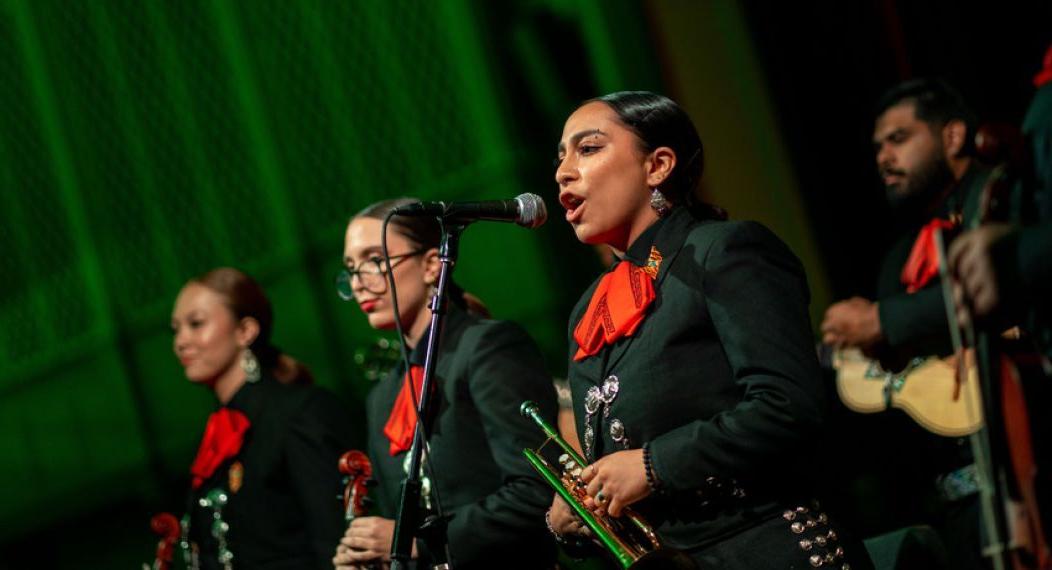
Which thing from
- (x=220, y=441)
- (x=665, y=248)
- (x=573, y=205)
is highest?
(x=573, y=205)

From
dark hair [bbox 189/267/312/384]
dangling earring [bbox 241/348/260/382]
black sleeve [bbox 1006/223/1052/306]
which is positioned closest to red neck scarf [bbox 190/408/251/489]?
dangling earring [bbox 241/348/260/382]

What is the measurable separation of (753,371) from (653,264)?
41 cm

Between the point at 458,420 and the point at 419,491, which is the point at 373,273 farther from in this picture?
the point at 419,491

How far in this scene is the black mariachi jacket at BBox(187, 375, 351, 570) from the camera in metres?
4.21

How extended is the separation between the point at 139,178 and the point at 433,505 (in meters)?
5.07

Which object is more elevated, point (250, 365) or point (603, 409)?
point (250, 365)

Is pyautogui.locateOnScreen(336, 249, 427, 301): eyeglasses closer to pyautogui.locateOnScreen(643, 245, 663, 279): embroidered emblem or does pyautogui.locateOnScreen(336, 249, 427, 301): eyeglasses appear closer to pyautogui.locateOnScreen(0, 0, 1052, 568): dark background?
pyautogui.locateOnScreen(643, 245, 663, 279): embroidered emblem

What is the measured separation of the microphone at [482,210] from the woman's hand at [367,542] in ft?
3.27

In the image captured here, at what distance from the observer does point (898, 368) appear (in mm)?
4516

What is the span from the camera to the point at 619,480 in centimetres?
255

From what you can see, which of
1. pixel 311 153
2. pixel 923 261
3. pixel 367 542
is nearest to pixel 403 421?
pixel 367 542

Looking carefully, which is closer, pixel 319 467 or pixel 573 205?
pixel 573 205

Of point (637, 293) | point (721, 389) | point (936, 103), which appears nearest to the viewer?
point (721, 389)

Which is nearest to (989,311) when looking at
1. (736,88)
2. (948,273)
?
(948,273)
